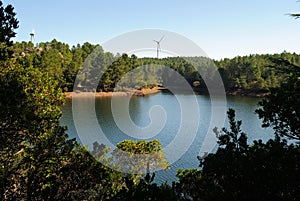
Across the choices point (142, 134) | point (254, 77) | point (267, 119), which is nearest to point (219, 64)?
point (254, 77)

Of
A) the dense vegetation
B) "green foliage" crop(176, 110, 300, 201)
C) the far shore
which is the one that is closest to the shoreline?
the far shore

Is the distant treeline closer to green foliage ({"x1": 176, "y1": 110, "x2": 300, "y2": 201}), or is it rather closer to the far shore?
the far shore

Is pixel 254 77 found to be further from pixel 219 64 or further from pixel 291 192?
pixel 291 192

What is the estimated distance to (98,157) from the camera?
33.7ft

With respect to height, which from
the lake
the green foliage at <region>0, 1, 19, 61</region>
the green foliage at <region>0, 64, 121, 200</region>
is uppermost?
the green foliage at <region>0, 1, 19, 61</region>

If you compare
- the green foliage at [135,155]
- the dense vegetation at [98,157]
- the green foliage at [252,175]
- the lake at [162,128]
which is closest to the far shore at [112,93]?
the lake at [162,128]

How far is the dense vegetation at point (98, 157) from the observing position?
4.11 m

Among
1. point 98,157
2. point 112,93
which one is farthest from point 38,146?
point 112,93

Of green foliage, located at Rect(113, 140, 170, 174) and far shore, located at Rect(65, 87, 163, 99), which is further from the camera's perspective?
far shore, located at Rect(65, 87, 163, 99)

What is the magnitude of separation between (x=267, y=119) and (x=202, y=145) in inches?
643

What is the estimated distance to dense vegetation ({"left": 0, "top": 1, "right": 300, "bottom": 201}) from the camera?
411 centimetres

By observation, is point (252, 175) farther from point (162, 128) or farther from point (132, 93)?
point (132, 93)

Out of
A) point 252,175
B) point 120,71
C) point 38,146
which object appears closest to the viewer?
point 252,175

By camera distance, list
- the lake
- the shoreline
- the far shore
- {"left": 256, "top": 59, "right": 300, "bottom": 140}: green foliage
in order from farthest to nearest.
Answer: the shoreline
the far shore
the lake
{"left": 256, "top": 59, "right": 300, "bottom": 140}: green foliage
